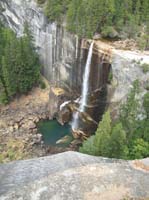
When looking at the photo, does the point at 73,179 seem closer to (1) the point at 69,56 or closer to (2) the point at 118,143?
(2) the point at 118,143

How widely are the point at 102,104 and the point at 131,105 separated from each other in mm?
8612

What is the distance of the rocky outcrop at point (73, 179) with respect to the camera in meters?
16.1

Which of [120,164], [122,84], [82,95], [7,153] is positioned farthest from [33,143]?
[120,164]

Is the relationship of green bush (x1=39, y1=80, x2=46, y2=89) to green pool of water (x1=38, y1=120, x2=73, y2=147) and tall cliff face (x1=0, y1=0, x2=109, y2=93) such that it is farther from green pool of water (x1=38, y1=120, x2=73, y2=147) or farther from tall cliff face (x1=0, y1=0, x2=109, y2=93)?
green pool of water (x1=38, y1=120, x2=73, y2=147)

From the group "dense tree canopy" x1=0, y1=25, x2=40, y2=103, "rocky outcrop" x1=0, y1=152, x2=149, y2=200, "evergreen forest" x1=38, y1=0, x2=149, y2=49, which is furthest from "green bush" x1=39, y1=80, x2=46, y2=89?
"rocky outcrop" x1=0, y1=152, x2=149, y2=200

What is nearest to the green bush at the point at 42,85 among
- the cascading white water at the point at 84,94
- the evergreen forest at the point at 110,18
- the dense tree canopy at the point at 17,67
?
the dense tree canopy at the point at 17,67

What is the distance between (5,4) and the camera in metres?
51.4

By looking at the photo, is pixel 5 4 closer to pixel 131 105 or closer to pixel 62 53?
pixel 62 53

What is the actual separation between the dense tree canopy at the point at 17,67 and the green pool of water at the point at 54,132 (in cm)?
596

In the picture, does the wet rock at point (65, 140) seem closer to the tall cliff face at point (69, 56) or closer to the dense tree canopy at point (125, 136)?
the tall cliff face at point (69, 56)

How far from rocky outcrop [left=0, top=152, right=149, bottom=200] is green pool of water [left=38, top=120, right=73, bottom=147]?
21.0 metres

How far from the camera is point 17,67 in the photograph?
148 ft

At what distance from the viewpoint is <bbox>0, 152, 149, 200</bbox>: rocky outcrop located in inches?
634

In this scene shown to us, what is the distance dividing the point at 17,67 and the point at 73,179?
30163 millimetres
